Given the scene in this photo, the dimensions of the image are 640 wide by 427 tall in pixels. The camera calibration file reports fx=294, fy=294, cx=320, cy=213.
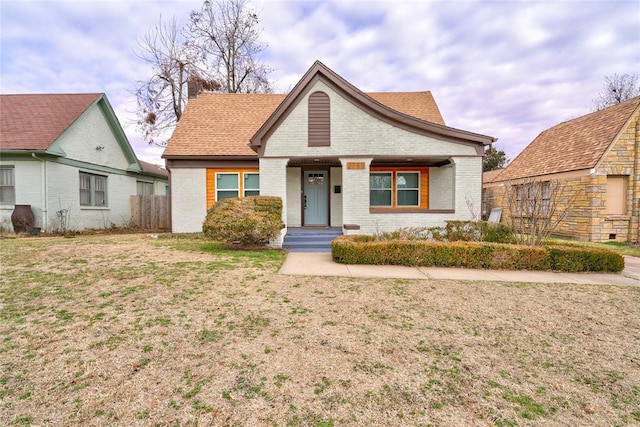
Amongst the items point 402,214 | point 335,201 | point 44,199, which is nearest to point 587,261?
point 402,214

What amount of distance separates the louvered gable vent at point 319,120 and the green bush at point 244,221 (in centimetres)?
265

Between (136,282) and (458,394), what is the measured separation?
538 centimetres

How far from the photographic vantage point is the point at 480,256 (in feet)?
23.6

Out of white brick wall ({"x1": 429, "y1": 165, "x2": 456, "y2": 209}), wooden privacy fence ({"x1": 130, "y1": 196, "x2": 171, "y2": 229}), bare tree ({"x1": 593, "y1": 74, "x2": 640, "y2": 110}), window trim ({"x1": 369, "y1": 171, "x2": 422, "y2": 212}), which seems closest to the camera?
white brick wall ({"x1": 429, "y1": 165, "x2": 456, "y2": 209})

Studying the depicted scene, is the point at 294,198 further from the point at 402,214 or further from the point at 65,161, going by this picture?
the point at 65,161

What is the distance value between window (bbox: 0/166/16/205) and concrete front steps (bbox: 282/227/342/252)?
40.0ft

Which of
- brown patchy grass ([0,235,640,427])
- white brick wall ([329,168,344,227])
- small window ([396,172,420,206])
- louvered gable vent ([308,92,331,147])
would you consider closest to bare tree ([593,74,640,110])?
small window ([396,172,420,206])

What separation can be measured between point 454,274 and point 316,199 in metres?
7.01

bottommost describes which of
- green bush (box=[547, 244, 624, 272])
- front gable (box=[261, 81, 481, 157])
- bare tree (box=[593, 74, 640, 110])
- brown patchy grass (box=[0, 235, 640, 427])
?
brown patchy grass (box=[0, 235, 640, 427])

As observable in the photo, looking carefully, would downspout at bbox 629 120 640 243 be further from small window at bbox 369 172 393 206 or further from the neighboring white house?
the neighboring white house

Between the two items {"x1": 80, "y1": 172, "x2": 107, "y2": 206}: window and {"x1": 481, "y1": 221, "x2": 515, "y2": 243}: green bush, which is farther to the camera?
{"x1": 80, "y1": 172, "x2": 107, "y2": 206}: window

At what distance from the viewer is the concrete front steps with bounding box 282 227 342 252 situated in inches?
377

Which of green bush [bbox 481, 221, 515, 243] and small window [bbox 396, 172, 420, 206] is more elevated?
small window [bbox 396, 172, 420, 206]

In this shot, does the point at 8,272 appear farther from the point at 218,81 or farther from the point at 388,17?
the point at 218,81
